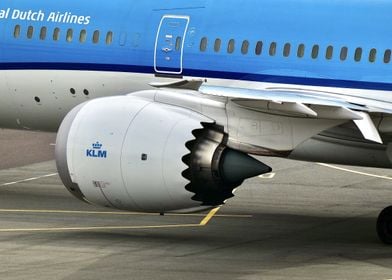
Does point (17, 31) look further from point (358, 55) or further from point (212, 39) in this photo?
point (358, 55)

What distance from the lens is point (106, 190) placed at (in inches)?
1062

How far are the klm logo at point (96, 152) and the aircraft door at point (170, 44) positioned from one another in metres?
3.74

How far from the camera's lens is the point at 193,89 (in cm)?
2688

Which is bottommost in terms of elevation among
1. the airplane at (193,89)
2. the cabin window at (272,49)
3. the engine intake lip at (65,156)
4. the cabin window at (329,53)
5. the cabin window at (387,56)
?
the engine intake lip at (65,156)

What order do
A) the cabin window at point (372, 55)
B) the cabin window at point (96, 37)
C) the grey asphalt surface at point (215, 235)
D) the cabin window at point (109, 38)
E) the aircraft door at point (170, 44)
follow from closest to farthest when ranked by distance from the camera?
the grey asphalt surface at point (215, 235)
the cabin window at point (372, 55)
the aircraft door at point (170, 44)
the cabin window at point (109, 38)
the cabin window at point (96, 37)

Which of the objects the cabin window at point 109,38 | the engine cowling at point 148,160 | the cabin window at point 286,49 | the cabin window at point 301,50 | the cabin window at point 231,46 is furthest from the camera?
the cabin window at point 109,38

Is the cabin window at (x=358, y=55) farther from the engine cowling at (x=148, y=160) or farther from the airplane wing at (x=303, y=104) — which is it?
the engine cowling at (x=148, y=160)

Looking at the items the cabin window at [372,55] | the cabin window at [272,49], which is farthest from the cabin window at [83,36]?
the cabin window at [372,55]

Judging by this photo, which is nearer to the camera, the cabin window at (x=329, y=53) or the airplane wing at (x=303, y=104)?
the airplane wing at (x=303, y=104)

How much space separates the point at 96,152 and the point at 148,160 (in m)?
1.09

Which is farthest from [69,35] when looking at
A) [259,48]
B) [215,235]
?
[215,235]

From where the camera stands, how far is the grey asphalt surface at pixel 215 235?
2552cm

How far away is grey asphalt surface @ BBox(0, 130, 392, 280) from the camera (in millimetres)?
25516

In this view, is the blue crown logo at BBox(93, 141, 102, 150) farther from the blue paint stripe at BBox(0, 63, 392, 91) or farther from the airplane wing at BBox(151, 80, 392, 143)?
the blue paint stripe at BBox(0, 63, 392, 91)
